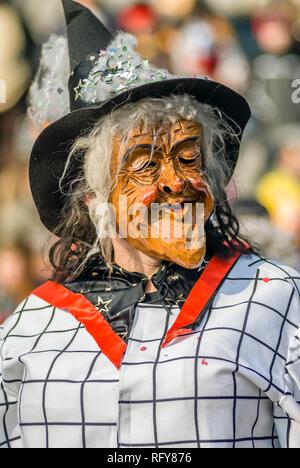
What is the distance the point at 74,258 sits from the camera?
2.16m

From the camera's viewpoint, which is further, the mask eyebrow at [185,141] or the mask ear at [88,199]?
the mask ear at [88,199]

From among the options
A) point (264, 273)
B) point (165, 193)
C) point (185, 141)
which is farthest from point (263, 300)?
point (185, 141)

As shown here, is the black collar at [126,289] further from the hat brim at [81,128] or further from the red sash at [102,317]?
the hat brim at [81,128]

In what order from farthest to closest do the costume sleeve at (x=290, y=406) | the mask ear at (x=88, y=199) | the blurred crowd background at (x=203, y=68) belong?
1. the blurred crowd background at (x=203, y=68)
2. the mask ear at (x=88, y=199)
3. the costume sleeve at (x=290, y=406)

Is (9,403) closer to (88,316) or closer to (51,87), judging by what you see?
(88,316)

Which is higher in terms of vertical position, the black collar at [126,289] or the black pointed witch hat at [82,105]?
the black pointed witch hat at [82,105]

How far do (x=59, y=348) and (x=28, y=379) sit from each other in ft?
0.44

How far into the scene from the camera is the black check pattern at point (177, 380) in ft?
5.32

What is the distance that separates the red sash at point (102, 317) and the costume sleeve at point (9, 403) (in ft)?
0.81

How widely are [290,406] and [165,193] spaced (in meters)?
0.70

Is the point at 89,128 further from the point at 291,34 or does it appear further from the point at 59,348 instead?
the point at 291,34

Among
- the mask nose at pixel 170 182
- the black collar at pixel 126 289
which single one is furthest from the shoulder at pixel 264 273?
the mask nose at pixel 170 182

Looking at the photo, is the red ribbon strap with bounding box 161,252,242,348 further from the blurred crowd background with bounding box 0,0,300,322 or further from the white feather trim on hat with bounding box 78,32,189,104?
the blurred crowd background with bounding box 0,0,300,322

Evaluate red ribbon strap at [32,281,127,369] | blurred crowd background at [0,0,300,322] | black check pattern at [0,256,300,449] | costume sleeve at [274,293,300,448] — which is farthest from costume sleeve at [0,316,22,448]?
blurred crowd background at [0,0,300,322]
